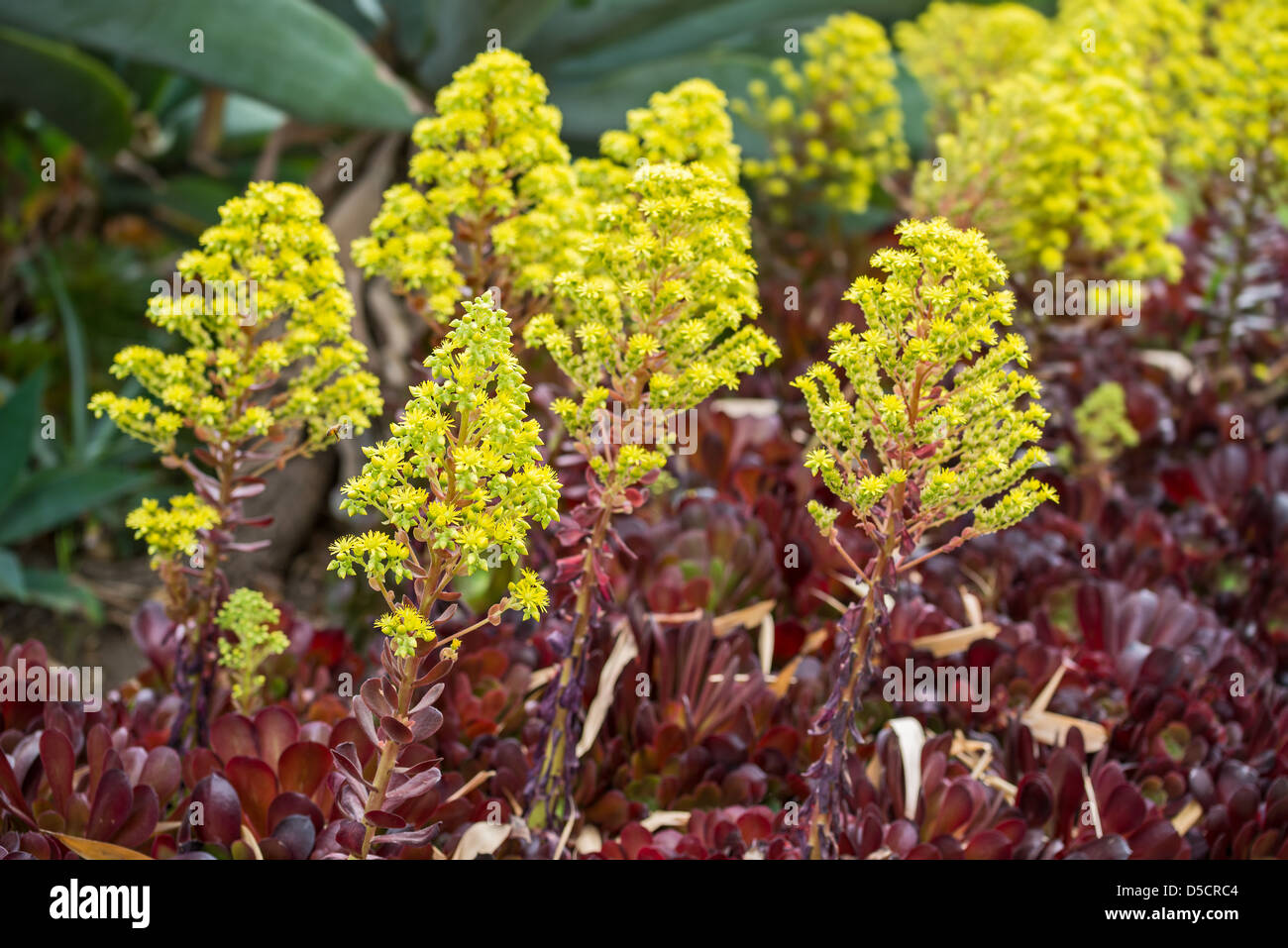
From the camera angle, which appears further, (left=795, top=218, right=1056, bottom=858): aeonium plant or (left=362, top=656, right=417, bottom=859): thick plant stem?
(left=795, top=218, right=1056, bottom=858): aeonium plant

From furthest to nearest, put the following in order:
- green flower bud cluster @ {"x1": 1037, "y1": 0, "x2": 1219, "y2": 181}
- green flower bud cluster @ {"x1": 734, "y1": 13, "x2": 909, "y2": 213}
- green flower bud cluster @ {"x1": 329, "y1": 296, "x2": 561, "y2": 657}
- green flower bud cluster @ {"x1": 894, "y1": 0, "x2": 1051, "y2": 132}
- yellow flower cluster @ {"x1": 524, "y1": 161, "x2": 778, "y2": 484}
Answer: green flower bud cluster @ {"x1": 894, "y1": 0, "x2": 1051, "y2": 132} → green flower bud cluster @ {"x1": 734, "y1": 13, "x2": 909, "y2": 213} → green flower bud cluster @ {"x1": 1037, "y1": 0, "x2": 1219, "y2": 181} → yellow flower cluster @ {"x1": 524, "y1": 161, "x2": 778, "y2": 484} → green flower bud cluster @ {"x1": 329, "y1": 296, "x2": 561, "y2": 657}

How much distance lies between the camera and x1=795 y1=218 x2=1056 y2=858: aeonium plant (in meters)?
1.59

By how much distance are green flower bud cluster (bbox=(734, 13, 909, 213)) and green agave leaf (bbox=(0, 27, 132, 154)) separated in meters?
1.84

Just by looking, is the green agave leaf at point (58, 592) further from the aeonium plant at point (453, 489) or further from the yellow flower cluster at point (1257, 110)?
the yellow flower cluster at point (1257, 110)

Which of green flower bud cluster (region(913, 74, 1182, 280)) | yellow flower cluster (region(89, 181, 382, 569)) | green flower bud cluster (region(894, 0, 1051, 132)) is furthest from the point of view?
green flower bud cluster (region(894, 0, 1051, 132))

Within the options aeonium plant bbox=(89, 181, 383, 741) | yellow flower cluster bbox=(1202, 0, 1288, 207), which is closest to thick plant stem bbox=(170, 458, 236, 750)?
aeonium plant bbox=(89, 181, 383, 741)

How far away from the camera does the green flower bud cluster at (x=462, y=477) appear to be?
1383 mm

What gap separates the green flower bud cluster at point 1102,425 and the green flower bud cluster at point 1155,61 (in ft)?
2.40

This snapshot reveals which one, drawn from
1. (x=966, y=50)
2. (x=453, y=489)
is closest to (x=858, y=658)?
(x=453, y=489)

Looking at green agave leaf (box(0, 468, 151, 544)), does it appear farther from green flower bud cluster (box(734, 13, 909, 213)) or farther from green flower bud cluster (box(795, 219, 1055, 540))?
green flower bud cluster (box(795, 219, 1055, 540))

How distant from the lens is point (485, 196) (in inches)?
81.4

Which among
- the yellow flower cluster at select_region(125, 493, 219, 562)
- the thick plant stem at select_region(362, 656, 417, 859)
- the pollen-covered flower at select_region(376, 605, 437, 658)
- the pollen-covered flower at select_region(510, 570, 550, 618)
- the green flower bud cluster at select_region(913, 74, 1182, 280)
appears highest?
the green flower bud cluster at select_region(913, 74, 1182, 280)

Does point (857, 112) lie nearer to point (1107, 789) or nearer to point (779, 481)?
point (779, 481)

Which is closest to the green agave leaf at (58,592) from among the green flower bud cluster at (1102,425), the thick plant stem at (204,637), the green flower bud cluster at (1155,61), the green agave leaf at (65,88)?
the green agave leaf at (65,88)
